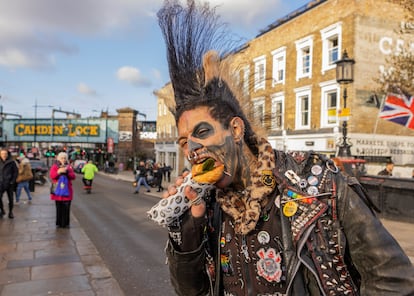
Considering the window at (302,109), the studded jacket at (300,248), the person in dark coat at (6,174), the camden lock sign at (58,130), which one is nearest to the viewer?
the studded jacket at (300,248)

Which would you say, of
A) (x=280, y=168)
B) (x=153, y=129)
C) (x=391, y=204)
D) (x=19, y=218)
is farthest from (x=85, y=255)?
(x=153, y=129)

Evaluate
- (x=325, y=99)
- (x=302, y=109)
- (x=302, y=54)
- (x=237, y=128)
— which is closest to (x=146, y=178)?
(x=302, y=109)

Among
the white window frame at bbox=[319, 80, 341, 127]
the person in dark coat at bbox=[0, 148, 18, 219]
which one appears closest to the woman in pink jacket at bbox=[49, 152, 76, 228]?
the person in dark coat at bbox=[0, 148, 18, 219]

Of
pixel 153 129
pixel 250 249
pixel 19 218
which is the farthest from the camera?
pixel 153 129

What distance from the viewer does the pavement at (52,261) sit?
14.2ft

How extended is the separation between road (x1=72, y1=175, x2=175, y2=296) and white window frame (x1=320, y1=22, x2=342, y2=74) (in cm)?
1229

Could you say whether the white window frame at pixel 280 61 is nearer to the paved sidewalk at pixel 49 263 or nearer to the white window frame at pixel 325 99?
the white window frame at pixel 325 99

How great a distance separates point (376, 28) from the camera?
17828mm

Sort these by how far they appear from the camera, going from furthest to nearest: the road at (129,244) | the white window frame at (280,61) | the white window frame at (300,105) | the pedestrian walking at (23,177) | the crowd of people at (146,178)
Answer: the white window frame at (280,61) < the white window frame at (300,105) < the crowd of people at (146,178) < the pedestrian walking at (23,177) < the road at (129,244)

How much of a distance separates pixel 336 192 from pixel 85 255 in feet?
17.4

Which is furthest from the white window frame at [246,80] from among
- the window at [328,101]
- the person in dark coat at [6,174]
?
the window at [328,101]

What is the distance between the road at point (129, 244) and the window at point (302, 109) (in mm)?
11426

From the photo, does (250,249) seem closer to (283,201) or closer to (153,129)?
(283,201)

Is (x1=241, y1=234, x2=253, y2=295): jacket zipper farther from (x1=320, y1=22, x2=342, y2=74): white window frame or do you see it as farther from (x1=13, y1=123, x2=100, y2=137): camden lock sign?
(x1=13, y1=123, x2=100, y2=137): camden lock sign
